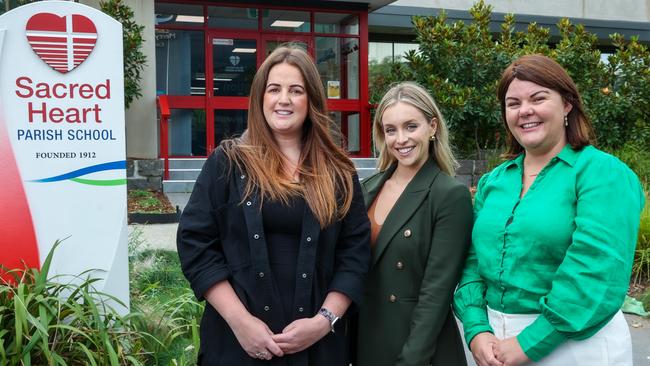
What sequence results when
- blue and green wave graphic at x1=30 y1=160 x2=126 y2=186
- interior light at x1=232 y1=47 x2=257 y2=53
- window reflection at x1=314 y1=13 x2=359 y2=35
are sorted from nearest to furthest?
blue and green wave graphic at x1=30 y1=160 x2=126 y2=186, interior light at x1=232 y1=47 x2=257 y2=53, window reflection at x1=314 y1=13 x2=359 y2=35

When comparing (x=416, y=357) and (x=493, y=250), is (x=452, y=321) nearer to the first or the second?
(x=416, y=357)

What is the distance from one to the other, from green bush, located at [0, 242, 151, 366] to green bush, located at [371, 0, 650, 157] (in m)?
9.39

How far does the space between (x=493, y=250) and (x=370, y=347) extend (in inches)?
26.7

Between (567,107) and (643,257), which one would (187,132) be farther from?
(567,107)

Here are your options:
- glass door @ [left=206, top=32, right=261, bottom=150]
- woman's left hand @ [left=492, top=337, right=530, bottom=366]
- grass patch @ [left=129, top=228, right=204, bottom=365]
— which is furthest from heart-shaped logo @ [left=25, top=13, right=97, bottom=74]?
glass door @ [left=206, top=32, right=261, bottom=150]

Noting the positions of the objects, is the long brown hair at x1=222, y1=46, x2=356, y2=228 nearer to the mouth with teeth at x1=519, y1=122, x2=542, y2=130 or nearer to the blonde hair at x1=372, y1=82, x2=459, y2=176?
the blonde hair at x1=372, y1=82, x2=459, y2=176

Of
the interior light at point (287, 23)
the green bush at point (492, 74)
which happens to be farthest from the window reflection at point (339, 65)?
the green bush at point (492, 74)

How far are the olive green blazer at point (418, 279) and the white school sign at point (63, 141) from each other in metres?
1.99

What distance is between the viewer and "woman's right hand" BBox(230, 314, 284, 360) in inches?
92.0

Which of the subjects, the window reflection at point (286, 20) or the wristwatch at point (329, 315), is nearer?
the wristwatch at point (329, 315)

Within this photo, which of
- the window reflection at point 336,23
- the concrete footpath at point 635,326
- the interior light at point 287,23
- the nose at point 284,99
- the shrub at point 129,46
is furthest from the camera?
the window reflection at point 336,23

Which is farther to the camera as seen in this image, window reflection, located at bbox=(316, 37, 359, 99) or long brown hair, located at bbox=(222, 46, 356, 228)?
window reflection, located at bbox=(316, 37, 359, 99)

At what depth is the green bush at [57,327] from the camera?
10.0 feet

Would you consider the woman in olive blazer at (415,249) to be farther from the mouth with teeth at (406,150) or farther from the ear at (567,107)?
the ear at (567,107)
